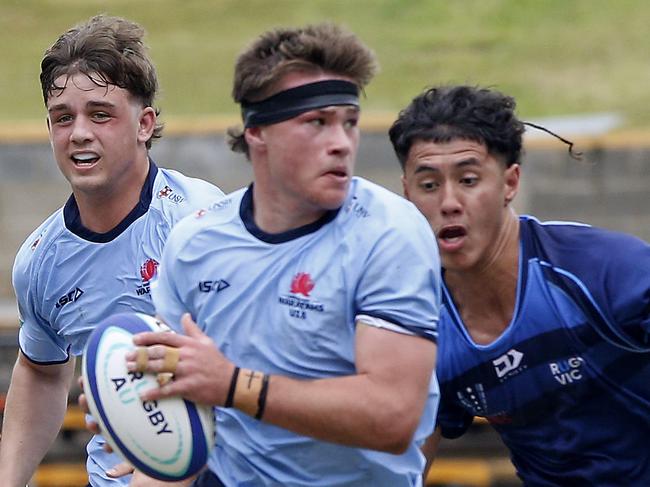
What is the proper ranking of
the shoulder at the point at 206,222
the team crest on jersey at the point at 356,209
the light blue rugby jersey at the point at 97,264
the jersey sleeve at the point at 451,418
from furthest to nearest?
the light blue rugby jersey at the point at 97,264 → the jersey sleeve at the point at 451,418 → the shoulder at the point at 206,222 → the team crest on jersey at the point at 356,209

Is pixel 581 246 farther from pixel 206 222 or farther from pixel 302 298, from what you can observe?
pixel 206 222

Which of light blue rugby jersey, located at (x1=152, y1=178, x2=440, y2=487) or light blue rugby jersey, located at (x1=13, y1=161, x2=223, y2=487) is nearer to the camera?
light blue rugby jersey, located at (x1=152, y1=178, x2=440, y2=487)

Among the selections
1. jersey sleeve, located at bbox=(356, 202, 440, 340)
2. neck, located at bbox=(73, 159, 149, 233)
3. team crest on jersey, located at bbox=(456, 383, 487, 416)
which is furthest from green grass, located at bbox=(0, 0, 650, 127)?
jersey sleeve, located at bbox=(356, 202, 440, 340)

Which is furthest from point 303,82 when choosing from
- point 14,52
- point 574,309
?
point 14,52

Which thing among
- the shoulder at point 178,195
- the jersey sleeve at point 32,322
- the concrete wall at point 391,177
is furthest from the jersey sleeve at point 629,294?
the concrete wall at point 391,177

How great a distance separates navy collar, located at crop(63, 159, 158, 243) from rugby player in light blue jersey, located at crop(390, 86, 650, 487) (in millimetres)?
972

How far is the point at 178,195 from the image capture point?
536 centimetres

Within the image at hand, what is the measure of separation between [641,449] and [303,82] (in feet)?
5.97

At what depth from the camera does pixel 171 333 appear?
13.1ft

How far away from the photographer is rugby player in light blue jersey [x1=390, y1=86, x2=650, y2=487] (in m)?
4.68

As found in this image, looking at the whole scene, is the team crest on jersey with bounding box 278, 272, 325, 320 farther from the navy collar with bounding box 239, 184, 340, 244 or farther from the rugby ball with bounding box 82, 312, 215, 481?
the rugby ball with bounding box 82, 312, 215, 481

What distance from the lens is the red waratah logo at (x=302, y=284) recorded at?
13.4 ft

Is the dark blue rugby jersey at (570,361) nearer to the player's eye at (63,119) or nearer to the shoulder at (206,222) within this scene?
the shoulder at (206,222)

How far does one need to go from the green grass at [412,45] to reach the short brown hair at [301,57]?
1173 centimetres
